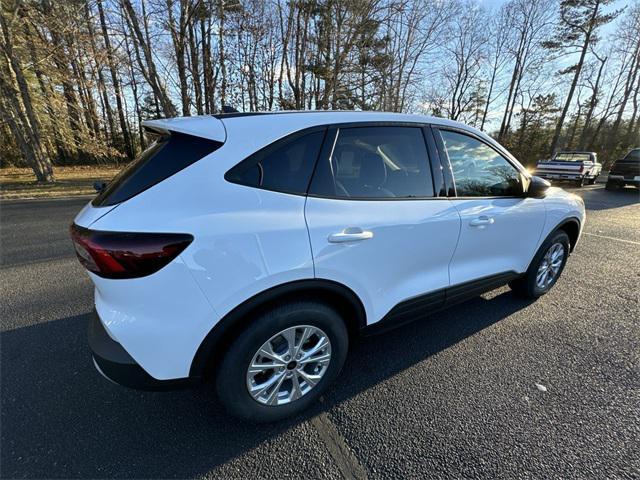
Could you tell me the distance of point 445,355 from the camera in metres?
2.53

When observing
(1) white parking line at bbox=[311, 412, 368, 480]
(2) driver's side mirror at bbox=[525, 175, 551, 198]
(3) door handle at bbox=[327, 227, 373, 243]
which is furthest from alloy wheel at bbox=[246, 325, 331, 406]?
(2) driver's side mirror at bbox=[525, 175, 551, 198]

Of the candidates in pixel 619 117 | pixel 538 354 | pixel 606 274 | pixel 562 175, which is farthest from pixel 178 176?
pixel 619 117

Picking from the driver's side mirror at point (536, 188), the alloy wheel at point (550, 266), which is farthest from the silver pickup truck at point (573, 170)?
the driver's side mirror at point (536, 188)

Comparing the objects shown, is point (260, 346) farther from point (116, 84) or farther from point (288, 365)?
point (116, 84)

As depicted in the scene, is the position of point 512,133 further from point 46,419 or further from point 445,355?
point 46,419

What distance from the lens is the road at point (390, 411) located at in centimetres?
167

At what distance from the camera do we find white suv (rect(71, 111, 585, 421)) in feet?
4.78

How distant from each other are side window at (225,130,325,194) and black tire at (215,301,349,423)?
27.0 inches

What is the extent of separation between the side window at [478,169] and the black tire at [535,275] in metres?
0.85

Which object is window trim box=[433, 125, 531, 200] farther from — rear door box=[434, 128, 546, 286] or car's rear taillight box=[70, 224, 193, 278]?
car's rear taillight box=[70, 224, 193, 278]

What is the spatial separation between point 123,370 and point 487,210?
2.65 meters

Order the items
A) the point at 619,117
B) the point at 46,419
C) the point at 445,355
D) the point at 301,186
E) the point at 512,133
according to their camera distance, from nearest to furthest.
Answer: the point at 301,186 → the point at 46,419 → the point at 445,355 → the point at 619,117 → the point at 512,133

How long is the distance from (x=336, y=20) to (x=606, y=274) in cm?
1685

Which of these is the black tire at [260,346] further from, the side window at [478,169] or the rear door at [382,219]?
the side window at [478,169]
